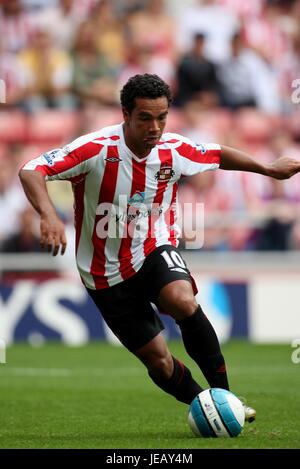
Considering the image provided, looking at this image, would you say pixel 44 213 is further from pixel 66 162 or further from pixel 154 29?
pixel 154 29

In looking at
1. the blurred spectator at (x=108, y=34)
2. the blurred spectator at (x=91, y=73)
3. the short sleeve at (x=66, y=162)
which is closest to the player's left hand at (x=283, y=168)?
the short sleeve at (x=66, y=162)

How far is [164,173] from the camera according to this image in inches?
268

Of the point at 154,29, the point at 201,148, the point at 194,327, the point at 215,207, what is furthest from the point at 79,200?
the point at 154,29

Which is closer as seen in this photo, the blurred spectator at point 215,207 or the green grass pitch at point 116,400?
the green grass pitch at point 116,400

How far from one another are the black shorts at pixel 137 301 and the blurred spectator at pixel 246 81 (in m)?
10.6

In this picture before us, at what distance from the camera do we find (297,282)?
14.3 m

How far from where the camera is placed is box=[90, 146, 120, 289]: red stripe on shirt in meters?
6.67

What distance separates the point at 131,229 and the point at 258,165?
2.99 ft

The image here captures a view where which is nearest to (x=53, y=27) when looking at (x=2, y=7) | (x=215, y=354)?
(x=2, y=7)

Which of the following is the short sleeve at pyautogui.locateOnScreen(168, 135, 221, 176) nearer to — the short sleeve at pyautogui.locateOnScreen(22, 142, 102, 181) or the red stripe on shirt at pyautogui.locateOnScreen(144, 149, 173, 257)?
the red stripe on shirt at pyautogui.locateOnScreen(144, 149, 173, 257)

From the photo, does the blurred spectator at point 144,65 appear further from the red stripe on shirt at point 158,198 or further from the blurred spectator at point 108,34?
the red stripe on shirt at point 158,198

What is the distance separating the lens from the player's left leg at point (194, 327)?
636 centimetres
